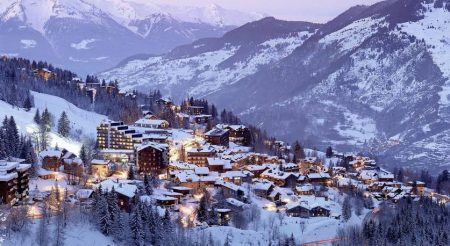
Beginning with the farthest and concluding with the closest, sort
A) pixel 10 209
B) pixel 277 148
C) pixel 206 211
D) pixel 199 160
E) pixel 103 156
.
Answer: pixel 277 148
pixel 199 160
pixel 103 156
pixel 206 211
pixel 10 209

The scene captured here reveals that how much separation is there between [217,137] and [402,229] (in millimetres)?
72561

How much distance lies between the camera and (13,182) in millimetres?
99188

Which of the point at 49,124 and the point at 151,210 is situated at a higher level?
the point at 49,124

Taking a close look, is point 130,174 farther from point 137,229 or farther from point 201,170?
point 137,229

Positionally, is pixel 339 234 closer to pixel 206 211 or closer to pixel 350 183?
pixel 206 211

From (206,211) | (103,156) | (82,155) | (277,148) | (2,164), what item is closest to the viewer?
(2,164)

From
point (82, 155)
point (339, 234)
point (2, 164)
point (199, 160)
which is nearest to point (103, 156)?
point (82, 155)

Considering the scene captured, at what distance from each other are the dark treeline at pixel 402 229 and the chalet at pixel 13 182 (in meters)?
46.7

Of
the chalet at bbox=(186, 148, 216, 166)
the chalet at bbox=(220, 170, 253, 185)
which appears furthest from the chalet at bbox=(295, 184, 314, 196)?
the chalet at bbox=(186, 148, 216, 166)

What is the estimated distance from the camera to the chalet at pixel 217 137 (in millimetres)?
180500

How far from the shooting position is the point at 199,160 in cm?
15238

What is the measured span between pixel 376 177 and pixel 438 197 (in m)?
14.4

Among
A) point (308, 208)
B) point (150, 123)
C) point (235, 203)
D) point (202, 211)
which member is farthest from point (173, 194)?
point (150, 123)

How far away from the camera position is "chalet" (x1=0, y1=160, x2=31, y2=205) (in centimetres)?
9675
